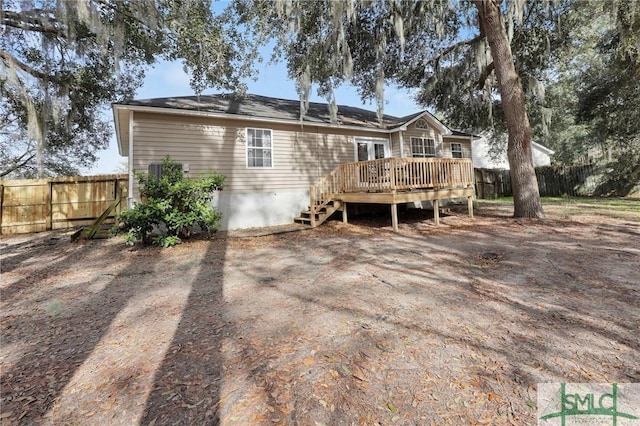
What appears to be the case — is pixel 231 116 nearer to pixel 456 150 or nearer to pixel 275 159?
pixel 275 159

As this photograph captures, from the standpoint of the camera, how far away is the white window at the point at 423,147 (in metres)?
13.2

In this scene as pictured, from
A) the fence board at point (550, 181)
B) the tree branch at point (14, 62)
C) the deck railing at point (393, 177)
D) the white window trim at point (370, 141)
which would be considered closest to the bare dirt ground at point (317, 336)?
the deck railing at point (393, 177)

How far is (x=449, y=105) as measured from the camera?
13.7m

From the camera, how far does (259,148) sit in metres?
10.1

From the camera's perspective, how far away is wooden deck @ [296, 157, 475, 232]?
8.58m

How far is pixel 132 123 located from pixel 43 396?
7.84 m

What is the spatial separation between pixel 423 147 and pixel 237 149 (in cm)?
827

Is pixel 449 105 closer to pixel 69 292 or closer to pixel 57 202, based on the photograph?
pixel 69 292

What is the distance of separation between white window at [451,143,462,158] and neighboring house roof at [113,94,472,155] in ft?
4.86

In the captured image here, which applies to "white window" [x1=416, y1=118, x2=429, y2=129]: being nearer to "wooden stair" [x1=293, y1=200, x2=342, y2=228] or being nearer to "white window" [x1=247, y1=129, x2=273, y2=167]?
"wooden stair" [x1=293, y1=200, x2=342, y2=228]

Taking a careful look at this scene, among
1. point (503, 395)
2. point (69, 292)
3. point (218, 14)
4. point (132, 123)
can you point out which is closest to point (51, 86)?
point (132, 123)

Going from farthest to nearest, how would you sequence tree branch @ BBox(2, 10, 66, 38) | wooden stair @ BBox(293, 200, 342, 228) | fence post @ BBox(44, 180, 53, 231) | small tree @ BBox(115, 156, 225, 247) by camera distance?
fence post @ BBox(44, 180, 53, 231)
wooden stair @ BBox(293, 200, 342, 228)
tree branch @ BBox(2, 10, 66, 38)
small tree @ BBox(115, 156, 225, 247)

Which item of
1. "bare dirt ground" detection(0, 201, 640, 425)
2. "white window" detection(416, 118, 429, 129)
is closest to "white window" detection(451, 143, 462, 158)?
"white window" detection(416, 118, 429, 129)

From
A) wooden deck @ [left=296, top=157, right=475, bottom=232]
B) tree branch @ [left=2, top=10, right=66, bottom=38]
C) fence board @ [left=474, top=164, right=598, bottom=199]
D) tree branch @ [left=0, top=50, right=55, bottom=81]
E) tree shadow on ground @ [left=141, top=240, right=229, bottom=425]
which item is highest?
tree branch @ [left=2, top=10, right=66, bottom=38]
